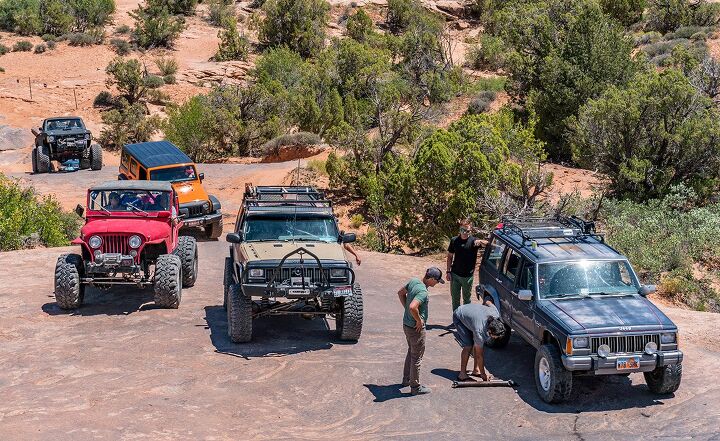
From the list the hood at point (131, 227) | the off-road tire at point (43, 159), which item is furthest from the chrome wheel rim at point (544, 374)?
the off-road tire at point (43, 159)

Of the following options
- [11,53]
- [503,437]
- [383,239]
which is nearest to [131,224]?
[503,437]

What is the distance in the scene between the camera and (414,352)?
33.9ft

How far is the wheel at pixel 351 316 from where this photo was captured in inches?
480

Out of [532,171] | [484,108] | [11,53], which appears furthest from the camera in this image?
[11,53]

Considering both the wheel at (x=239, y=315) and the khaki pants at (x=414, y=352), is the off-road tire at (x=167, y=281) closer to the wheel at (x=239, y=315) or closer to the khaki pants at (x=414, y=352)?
the wheel at (x=239, y=315)

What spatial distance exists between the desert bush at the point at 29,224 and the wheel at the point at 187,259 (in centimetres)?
687

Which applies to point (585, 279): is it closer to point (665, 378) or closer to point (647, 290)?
point (647, 290)

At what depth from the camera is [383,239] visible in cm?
2414

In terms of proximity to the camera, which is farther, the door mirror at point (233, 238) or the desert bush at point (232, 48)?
the desert bush at point (232, 48)

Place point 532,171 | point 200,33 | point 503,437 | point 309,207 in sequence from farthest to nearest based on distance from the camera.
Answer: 1. point 200,33
2. point 532,171
3. point 309,207
4. point 503,437

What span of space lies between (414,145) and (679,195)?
8.48 meters

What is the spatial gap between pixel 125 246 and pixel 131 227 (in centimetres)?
39

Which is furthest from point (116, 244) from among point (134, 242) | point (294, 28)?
point (294, 28)

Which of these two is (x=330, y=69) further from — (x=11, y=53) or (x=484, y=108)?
(x=11, y=53)
